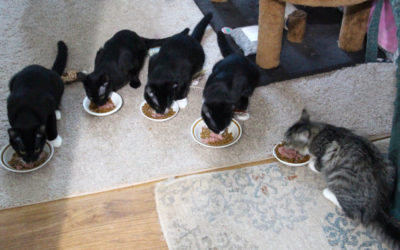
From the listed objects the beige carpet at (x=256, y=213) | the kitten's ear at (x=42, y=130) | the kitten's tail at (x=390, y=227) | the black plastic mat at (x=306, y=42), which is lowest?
the beige carpet at (x=256, y=213)

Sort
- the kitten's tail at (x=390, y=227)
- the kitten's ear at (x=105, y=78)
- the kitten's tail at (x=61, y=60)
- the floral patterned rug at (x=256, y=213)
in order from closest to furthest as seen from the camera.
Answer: the kitten's tail at (x=390, y=227)
the floral patterned rug at (x=256, y=213)
the kitten's ear at (x=105, y=78)
the kitten's tail at (x=61, y=60)

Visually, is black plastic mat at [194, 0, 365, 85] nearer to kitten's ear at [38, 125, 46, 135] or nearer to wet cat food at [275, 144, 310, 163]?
wet cat food at [275, 144, 310, 163]

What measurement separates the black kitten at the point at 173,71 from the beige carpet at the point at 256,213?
18.5 inches

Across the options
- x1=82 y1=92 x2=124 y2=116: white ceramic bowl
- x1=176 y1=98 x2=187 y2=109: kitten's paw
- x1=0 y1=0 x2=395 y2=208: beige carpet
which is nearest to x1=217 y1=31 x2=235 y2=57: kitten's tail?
x1=0 y1=0 x2=395 y2=208: beige carpet

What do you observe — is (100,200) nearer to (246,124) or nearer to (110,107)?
(110,107)

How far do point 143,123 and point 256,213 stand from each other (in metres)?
0.83

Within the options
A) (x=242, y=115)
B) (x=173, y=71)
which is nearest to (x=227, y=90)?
(x=242, y=115)

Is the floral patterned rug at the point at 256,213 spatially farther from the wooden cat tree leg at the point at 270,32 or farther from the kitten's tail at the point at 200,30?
the kitten's tail at the point at 200,30

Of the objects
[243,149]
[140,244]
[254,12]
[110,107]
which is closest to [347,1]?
[243,149]

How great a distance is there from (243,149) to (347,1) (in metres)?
0.92

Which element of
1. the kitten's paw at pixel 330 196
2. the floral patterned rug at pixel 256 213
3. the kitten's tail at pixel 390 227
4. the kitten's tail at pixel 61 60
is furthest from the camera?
the kitten's tail at pixel 61 60

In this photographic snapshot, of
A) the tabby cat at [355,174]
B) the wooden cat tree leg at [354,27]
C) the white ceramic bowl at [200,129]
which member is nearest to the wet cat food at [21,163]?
the white ceramic bowl at [200,129]

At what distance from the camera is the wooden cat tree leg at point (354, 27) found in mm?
2365

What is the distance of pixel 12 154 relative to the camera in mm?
1892
